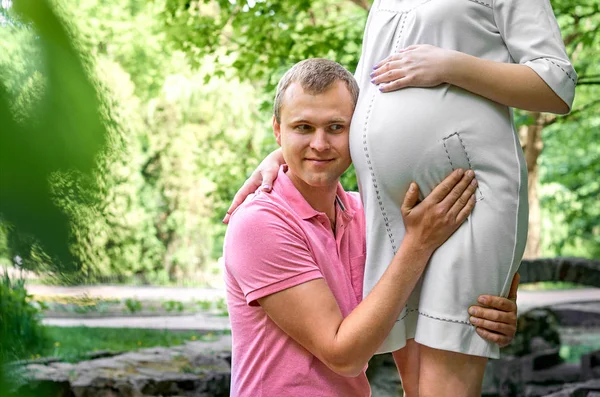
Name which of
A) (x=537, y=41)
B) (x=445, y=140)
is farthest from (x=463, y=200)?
(x=537, y=41)

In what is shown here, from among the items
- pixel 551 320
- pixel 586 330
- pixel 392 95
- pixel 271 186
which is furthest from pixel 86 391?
pixel 586 330

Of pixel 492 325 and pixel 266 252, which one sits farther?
pixel 266 252

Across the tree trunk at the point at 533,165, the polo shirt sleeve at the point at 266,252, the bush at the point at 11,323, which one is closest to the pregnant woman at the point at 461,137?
the polo shirt sleeve at the point at 266,252

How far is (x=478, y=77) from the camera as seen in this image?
1626mm

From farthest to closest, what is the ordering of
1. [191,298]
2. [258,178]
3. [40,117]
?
[191,298], [258,178], [40,117]

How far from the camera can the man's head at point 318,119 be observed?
195 cm

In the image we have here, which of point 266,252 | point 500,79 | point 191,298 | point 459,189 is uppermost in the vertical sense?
point 500,79

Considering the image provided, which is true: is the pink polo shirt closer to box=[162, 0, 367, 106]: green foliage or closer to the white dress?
the white dress

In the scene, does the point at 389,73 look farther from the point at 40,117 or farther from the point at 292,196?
the point at 40,117

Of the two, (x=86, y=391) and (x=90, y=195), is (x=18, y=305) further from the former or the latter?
(x=86, y=391)

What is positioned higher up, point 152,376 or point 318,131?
point 318,131

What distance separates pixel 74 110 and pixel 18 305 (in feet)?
0.44

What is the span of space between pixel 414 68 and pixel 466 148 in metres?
0.21

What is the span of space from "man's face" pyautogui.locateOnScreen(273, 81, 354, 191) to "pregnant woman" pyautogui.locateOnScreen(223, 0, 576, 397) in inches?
6.5
